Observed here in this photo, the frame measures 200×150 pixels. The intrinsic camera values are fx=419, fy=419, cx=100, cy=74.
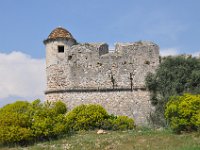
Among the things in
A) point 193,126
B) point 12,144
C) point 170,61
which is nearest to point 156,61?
point 170,61

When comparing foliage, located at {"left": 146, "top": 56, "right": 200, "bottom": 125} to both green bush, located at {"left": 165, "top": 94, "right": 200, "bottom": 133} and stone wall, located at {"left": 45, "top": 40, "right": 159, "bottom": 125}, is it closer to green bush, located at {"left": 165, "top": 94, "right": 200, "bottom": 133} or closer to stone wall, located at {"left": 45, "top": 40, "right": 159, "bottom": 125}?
stone wall, located at {"left": 45, "top": 40, "right": 159, "bottom": 125}

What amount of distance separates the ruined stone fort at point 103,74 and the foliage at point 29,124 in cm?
591

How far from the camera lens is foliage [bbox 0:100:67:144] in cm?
1688

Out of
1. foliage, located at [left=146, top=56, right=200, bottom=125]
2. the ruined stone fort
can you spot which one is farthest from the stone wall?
foliage, located at [left=146, top=56, right=200, bottom=125]

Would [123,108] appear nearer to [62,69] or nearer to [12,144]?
[62,69]

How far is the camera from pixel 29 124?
17.6 meters

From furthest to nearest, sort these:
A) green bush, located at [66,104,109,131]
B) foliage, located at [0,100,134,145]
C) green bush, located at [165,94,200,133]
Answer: green bush, located at [66,104,109,131] < foliage, located at [0,100,134,145] < green bush, located at [165,94,200,133]

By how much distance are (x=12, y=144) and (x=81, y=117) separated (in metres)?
3.72

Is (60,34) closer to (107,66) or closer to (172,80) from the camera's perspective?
(107,66)

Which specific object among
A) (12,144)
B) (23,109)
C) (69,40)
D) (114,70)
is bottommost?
(12,144)

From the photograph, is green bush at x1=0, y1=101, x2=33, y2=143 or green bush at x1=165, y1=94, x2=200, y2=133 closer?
green bush at x1=165, y1=94, x2=200, y2=133

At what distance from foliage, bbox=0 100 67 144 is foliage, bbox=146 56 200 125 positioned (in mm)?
6763

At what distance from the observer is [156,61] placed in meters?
24.0

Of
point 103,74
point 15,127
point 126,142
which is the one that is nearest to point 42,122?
point 15,127
